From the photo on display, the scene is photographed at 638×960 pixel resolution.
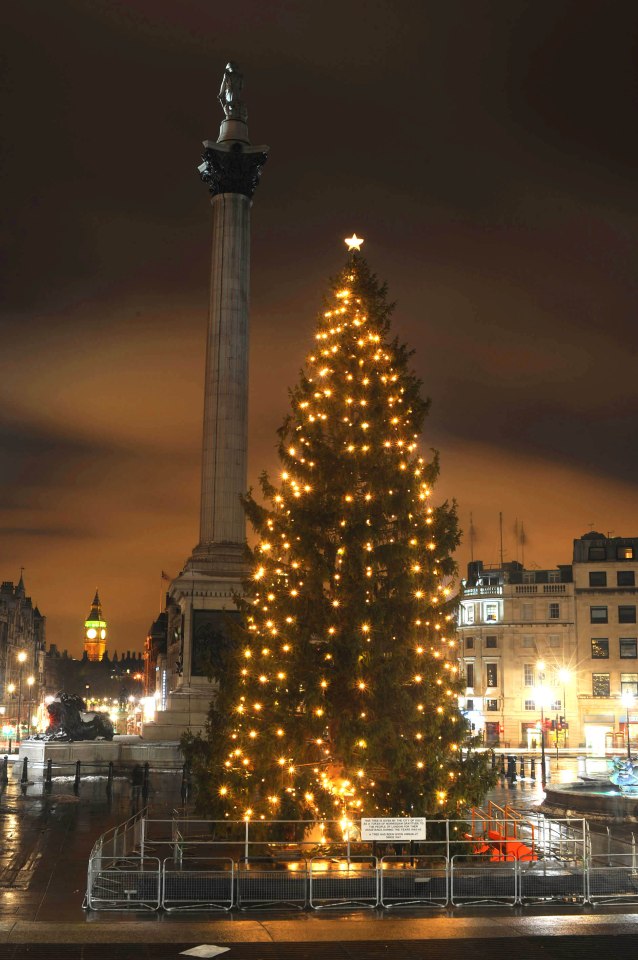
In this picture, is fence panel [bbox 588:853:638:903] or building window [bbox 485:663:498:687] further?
building window [bbox 485:663:498:687]

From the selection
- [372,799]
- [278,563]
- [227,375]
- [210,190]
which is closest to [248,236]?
[210,190]

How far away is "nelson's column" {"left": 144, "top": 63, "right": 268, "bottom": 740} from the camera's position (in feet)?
172

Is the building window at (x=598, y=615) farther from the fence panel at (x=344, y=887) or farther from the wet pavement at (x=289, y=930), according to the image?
the fence panel at (x=344, y=887)

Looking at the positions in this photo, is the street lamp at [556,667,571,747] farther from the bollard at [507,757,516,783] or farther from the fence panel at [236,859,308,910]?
the fence panel at [236,859,308,910]

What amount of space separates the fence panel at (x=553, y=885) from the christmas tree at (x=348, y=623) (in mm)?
Result: 2240

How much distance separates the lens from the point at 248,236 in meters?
60.5

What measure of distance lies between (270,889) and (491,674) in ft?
236

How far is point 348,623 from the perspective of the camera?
2231 cm

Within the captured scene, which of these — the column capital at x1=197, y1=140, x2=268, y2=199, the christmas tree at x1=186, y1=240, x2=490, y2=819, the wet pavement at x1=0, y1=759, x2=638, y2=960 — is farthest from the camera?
the column capital at x1=197, y1=140, x2=268, y2=199

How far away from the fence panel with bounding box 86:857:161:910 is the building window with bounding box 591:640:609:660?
6958 cm

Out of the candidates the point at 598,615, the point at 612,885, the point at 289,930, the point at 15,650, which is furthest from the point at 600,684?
the point at 15,650

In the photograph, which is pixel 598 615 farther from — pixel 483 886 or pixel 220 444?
pixel 483 886

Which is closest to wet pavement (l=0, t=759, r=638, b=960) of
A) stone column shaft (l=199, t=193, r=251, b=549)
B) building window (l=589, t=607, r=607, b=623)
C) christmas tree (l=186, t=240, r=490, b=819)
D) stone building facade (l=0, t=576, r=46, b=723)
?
christmas tree (l=186, t=240, r=490, b=819)

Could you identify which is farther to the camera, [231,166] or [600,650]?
[600,650]
